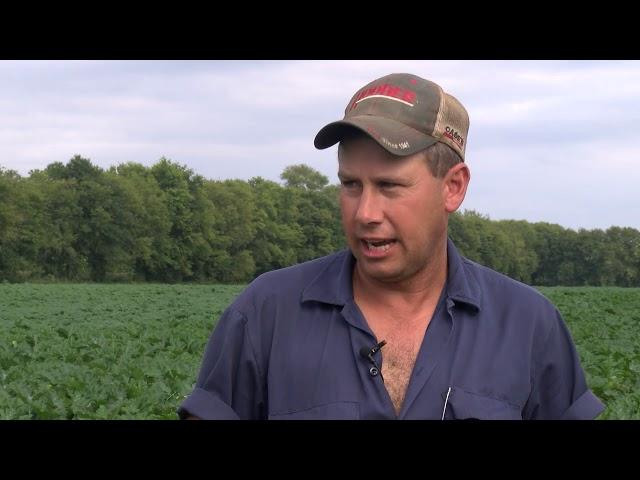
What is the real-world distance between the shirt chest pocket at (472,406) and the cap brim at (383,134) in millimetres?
678

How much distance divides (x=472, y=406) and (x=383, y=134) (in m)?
0.77

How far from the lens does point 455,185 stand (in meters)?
2.92

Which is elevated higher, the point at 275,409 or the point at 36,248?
the point at 36,248

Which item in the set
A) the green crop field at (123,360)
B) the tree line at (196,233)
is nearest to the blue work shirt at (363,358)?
the green crop field at (123,360)

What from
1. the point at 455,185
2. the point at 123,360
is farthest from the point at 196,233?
the point at 455,185

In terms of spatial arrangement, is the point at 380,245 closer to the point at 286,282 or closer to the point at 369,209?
the point at 369,209

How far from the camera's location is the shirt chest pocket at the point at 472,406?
Answer: 8.61ft

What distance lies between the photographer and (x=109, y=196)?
78.2m

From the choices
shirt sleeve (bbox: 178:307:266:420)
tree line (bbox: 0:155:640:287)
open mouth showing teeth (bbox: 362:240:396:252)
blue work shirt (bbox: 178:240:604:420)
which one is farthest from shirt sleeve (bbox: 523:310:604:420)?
tree line (bbox: 0:155:640:287)
